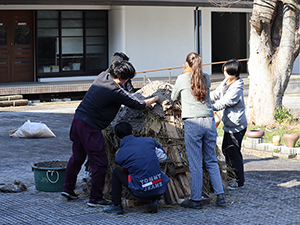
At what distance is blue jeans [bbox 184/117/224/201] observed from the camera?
5.41 meters

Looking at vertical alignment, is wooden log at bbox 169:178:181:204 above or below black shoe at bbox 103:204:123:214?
above

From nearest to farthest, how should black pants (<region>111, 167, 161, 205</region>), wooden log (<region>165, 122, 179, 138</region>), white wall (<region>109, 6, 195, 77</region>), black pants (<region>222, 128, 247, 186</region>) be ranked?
1. black pants (<region>111, 167, 161, 205</region>)
2. wooden log (<region>165, 122, 179, 138</region>)
3. black pants (<region>222, 128, 247, 186</region>)
4. white wall (<region>109, 6, 195, 77</region>)

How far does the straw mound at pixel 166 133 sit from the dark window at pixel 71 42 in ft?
47.1

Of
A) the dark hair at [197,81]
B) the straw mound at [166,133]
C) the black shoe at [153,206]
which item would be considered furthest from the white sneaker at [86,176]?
the dark hair at [197,81]

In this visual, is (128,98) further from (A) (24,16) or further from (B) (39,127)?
(A) (24,16)

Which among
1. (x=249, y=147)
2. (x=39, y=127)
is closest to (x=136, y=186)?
(x=249, y=147)

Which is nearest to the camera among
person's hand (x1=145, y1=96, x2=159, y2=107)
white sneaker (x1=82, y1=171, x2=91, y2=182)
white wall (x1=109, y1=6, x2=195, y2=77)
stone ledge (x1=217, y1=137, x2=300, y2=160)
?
person's hand (x1=145, y1=96, x2=159, y2=107)

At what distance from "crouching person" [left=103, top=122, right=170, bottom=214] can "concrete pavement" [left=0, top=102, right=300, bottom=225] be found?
0.68 feet

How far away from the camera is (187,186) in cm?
584

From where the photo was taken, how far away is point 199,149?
17.9ft

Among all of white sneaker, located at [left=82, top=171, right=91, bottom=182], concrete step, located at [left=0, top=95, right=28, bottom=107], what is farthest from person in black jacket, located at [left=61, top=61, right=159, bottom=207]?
concrete step, located at [left=0, top=95, right=28, bottom=107]

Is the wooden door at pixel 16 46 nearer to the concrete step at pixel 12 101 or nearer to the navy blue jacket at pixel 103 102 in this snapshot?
the concrete step at pixel 12 101

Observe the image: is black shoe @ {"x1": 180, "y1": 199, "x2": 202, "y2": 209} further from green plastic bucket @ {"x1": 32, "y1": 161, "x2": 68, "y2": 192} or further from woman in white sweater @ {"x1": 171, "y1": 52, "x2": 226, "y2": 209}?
green plastic bucket @ {"x1": 32, "y1": 161, "x2": 68, "y2": 192}

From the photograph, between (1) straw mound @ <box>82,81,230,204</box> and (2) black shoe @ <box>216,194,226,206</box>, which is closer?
(2) black shoe @ <box>216,194,226,206</box>
